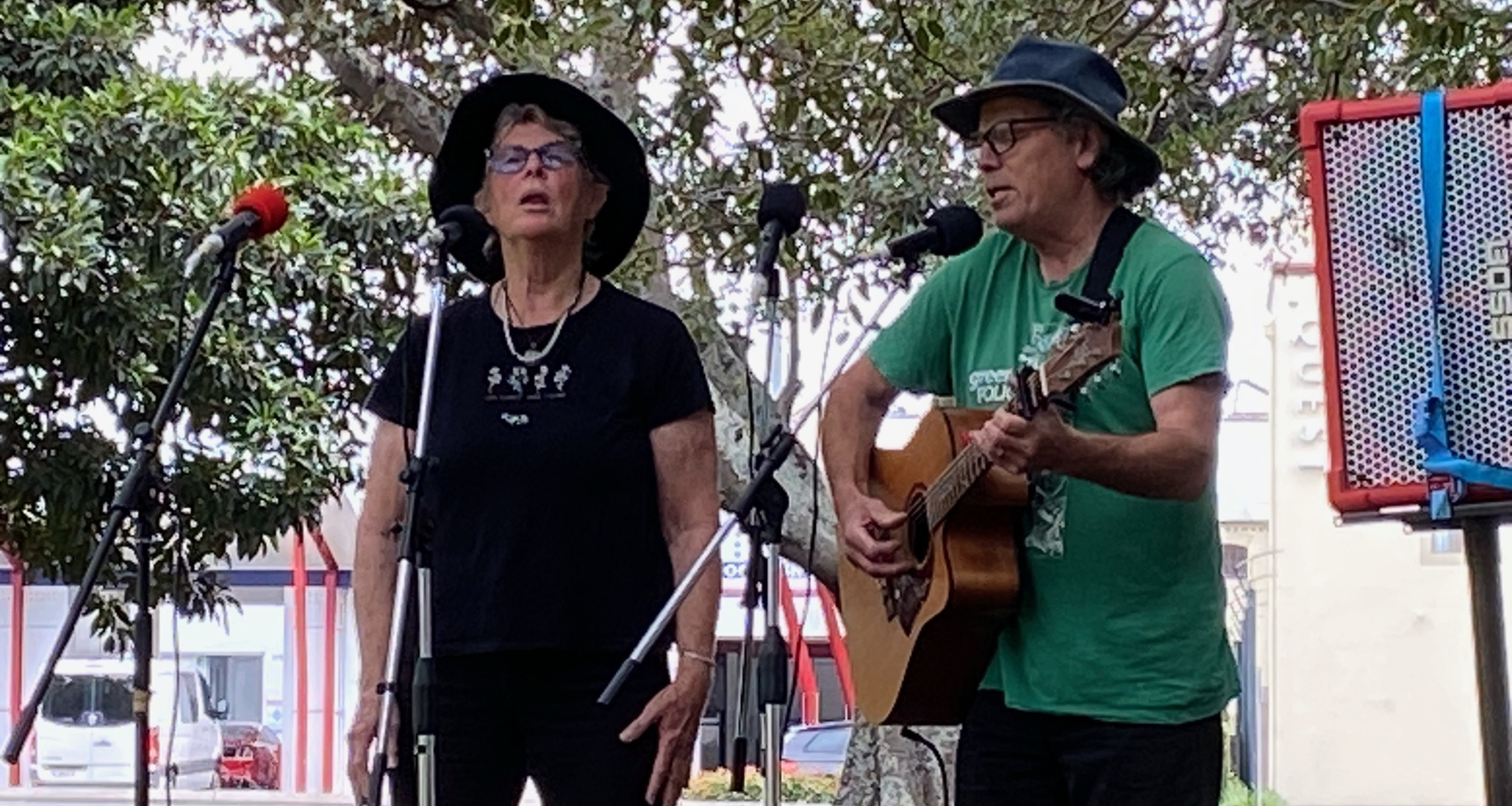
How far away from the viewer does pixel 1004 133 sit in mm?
3133

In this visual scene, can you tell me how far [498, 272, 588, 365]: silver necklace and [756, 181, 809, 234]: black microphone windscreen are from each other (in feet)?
1.10

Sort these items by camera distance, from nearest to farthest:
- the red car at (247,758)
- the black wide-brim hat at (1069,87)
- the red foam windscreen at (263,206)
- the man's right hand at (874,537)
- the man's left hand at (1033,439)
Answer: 1. the man's left hand at (1033,439)
2. the black wide-brim hat at (1069,87)
3. the man's right hand at (874,537)
4. the red foam windscreen at (263,206)
5. the red car at (247,758)

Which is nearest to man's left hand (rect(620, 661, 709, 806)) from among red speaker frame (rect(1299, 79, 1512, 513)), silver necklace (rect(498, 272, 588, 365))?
silver necklace (rect(498, 272, 588, 365))

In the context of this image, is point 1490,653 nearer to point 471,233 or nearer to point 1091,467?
point 1091,467

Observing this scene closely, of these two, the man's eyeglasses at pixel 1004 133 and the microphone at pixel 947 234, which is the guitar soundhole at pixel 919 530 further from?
the man's eyeglasses at pixel 1004 133

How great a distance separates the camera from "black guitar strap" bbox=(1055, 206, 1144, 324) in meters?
2.79

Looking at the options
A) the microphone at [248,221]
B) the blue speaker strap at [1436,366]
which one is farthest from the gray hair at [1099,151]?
the microphone at [248,221]

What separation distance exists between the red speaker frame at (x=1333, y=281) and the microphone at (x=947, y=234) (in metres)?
0.54

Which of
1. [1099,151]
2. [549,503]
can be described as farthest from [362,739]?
[1099,151]

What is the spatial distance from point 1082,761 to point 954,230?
0.95 m

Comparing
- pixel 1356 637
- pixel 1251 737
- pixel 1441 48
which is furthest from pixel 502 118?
pixel 1356 637

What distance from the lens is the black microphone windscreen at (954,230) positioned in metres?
3.46

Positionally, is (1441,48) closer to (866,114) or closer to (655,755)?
(866,114)

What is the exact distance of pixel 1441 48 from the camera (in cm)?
600
